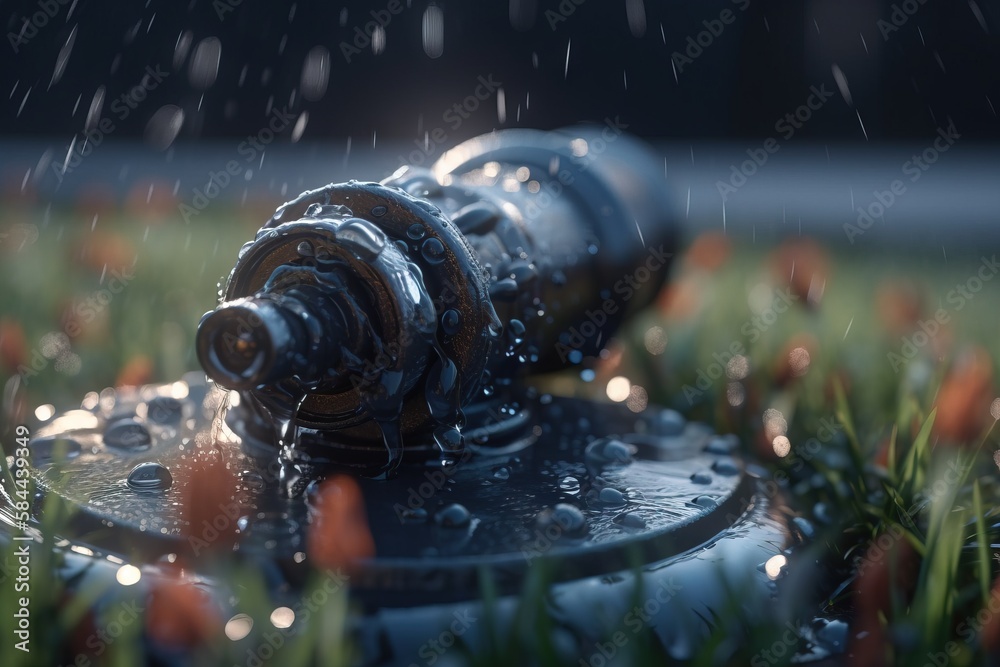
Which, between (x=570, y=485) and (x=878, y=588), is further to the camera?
(x=570, y=485)

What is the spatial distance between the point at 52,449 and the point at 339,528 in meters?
0.54

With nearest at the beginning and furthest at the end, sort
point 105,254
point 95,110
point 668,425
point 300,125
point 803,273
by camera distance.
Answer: point 668,425, point 803,273, point 105,254, point 95,110, point 300,125

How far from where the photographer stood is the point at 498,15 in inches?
180

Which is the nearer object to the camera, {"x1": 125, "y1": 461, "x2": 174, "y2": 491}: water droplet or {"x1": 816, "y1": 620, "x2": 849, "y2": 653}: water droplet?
{"x1": 816, "y1": 620, "x2": 849, "y2": 653}: water droplet

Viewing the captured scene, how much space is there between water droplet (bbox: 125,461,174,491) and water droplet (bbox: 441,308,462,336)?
1.34 ft

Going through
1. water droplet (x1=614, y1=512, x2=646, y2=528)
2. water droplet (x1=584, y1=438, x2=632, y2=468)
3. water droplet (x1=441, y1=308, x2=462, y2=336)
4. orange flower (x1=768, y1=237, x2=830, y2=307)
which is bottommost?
water droplet (x1=614, y1=512, x2=646, y2=528)

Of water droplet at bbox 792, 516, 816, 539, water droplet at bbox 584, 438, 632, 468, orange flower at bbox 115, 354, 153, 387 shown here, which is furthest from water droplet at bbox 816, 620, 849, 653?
orange flower at bbox 115, 354, 153, 387

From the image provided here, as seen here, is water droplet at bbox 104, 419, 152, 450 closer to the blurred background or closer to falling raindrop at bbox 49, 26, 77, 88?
the blurred background

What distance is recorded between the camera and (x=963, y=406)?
1570 millimetres

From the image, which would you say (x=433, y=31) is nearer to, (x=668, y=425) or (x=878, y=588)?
(x=668, y=425)

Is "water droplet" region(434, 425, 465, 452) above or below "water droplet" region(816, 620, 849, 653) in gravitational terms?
above

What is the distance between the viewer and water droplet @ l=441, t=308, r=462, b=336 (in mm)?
1186

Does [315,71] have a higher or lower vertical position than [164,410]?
higher

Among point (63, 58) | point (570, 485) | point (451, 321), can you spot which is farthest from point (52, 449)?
point (63, 58)
